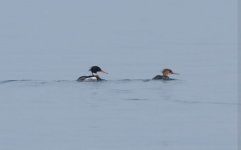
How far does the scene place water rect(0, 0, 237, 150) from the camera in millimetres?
17531

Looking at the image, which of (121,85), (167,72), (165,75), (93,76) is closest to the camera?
(121,85)

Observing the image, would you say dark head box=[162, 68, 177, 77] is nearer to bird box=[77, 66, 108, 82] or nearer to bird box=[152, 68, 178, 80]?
bird box=[152, 68, 178, 80]

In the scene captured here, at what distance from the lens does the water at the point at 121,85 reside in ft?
57.5

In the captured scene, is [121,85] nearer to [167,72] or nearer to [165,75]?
[165,75]

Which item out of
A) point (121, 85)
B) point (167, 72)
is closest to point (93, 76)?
point (121, 85)

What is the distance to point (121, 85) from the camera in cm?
2362

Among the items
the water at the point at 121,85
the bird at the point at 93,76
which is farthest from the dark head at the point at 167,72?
the bird at the point at 93,76

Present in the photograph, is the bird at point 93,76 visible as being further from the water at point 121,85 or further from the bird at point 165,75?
the bird at point 165,75

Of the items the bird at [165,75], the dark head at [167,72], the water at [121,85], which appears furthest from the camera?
the dark head at [167,72]

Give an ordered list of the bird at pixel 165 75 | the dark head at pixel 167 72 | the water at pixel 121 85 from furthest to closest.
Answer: the dark head at pixel 167 72 < the bird at pixel 165 75 < the water at pixel 121 85

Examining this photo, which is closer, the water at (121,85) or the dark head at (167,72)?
the water at (121,85)

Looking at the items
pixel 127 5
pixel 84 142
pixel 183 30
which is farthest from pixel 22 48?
pixel 127 5

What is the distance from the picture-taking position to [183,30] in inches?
1511

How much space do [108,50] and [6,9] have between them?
20.4 m
